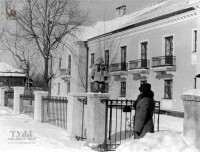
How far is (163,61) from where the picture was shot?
83.0 feet

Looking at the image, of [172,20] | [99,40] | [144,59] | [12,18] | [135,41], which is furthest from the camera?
[99,40]

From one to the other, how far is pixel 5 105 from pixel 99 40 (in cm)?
1575

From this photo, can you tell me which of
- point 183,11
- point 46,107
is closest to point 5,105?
point 46,107

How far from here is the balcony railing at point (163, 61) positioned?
24.6m

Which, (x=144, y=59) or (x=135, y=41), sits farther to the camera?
(x=135, y=41)

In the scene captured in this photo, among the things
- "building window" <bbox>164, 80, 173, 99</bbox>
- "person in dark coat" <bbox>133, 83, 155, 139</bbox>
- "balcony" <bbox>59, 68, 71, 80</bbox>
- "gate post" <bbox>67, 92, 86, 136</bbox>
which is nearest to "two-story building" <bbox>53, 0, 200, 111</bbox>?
"building window" <bbox>164, 80, 173, 99</bbox>

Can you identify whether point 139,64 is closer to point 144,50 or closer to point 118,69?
point 144,50

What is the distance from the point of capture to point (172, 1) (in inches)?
1136

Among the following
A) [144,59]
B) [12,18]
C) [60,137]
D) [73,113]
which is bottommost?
[60,137]

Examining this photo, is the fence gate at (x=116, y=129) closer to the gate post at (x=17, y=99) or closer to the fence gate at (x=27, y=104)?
the fence gate at (x=27, y=104)

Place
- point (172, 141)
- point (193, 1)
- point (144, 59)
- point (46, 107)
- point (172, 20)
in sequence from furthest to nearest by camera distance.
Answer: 1. point (144, 59)
2. point (172, 20)
3. point (193, 1)
4. point (46, 107)
5. point (172, 141)

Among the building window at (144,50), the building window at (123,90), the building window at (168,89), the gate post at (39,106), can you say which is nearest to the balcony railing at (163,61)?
the building window at (168,89)

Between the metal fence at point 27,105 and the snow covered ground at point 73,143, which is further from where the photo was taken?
the metal fence at point 27,105

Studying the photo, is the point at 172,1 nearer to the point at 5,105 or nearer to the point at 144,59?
the point at 144,59
